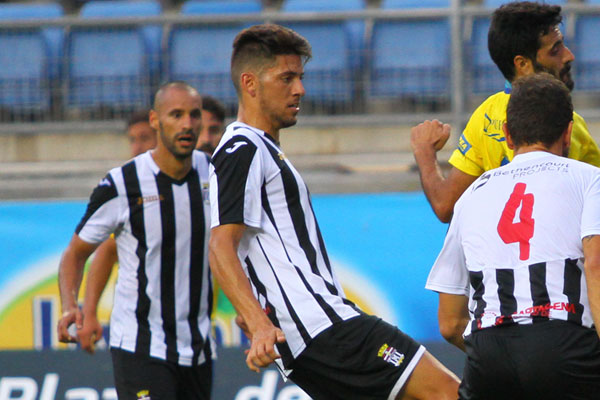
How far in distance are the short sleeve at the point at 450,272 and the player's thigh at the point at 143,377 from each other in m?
1.93

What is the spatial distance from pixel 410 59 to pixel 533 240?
17.6ft

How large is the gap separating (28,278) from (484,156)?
13.3 ft

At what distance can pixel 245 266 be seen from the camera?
3918mm

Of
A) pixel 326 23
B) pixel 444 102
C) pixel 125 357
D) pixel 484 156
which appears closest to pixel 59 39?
pixel 326 23

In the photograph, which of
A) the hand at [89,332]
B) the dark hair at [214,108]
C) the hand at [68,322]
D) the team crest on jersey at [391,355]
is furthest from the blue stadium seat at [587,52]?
the team crest on jersey at [391,355]

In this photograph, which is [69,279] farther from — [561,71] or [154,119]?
[561,71]

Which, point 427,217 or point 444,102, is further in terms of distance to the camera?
point 444,102

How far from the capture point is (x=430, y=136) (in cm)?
411

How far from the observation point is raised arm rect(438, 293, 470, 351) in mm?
3727

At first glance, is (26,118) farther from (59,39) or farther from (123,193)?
(123,193)

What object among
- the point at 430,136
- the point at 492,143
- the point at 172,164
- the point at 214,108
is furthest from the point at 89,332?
the point at 492,143

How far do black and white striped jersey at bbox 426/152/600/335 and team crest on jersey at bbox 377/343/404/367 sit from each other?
0.56m

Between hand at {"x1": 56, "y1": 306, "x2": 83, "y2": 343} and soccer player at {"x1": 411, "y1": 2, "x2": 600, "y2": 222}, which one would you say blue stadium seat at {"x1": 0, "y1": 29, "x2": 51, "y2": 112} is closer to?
hand at {"x1": 56, "y1": 306, "x2": 83, "y2": 343}

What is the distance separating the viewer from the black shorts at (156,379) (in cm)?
504
